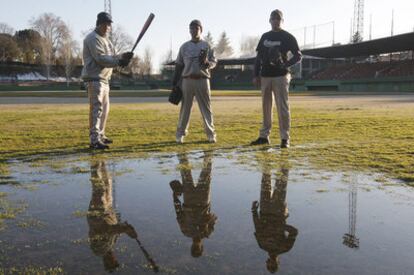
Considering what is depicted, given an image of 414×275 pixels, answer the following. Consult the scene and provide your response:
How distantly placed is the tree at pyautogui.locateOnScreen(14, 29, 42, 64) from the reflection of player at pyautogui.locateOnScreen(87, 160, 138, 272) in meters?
106

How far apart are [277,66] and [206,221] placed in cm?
445

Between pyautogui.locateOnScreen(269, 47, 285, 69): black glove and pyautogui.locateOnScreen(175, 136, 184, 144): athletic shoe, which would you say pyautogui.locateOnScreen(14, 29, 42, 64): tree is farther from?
pyautogui.locateOnScreen(269, 47, 285, 69): black glove

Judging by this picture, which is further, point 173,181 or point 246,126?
point 246,126

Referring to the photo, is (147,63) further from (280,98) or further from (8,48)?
(280,98)

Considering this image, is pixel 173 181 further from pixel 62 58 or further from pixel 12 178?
pixel 62 58

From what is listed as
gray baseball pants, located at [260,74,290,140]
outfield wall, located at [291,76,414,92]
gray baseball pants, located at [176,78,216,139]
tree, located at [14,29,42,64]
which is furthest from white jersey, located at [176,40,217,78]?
tree, located at [14,29,42,64]

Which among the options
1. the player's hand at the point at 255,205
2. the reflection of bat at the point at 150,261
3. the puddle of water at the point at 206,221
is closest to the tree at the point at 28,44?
the puddle of water at the point at 206,221

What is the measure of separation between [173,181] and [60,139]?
397cm

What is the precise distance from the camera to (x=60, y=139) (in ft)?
25.5

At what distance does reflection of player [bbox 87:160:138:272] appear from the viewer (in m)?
2.55

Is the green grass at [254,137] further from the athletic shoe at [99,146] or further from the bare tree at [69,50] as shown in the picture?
the bare tree at [69,50]

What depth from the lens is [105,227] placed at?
120 inches

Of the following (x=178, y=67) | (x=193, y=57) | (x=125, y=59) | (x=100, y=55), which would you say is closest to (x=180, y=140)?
(x=178, y=67)

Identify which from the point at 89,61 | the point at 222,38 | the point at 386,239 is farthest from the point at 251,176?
the point at 222,38
